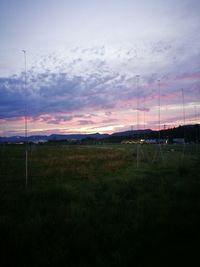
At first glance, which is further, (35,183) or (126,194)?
(35,183)

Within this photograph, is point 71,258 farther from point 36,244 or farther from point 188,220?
point 188,220

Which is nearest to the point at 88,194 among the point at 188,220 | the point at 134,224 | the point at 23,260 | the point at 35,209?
the point at 35,209

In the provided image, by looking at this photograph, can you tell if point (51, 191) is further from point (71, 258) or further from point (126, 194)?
point (71, 258)

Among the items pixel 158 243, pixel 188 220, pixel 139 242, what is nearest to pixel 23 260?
pixel 139 242

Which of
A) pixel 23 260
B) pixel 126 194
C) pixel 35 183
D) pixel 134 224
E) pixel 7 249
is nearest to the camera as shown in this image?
pixel 23 260

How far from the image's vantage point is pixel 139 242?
5590 mm

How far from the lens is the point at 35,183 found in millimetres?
13938

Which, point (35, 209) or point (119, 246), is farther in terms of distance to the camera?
point (35, 209)

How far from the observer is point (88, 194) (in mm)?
10617

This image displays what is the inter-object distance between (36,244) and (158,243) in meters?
3.09

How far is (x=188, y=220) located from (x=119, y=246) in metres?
2.60

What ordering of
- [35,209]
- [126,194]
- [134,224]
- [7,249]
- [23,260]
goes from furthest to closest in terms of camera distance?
[126,194], [35,209], [134,224], [7,249], [23,260]

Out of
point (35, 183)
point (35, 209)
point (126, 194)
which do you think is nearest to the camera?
point (35, 209)

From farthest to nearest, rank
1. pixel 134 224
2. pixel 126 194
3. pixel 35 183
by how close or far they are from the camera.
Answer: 1. pixel 35 183
2. pixel 126 194
3. pixel 134 224
